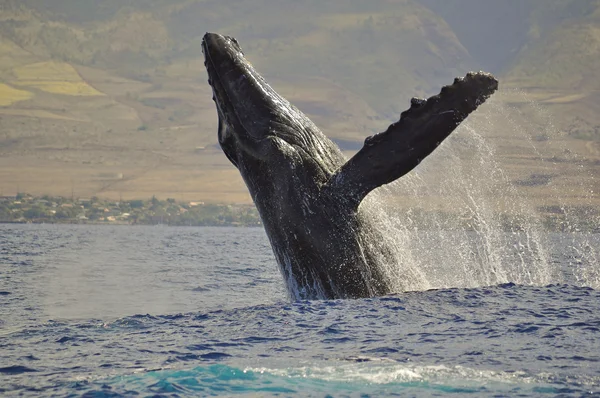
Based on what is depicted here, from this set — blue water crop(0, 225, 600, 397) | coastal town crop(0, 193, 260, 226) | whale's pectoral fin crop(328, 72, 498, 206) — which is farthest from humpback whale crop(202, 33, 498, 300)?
coastal town crop(0, 193, 260, 226)

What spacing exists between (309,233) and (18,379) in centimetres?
357

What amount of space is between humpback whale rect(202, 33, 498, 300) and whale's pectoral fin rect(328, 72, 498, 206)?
0.03ft

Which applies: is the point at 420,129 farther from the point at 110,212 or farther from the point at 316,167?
the point at 110,212

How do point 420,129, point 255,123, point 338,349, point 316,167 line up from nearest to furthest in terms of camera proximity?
point 338,349 → point 420,129 → point 316,167 → point 255,123

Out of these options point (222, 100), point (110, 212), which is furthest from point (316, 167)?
point (110, 212)

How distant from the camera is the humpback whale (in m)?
9.61

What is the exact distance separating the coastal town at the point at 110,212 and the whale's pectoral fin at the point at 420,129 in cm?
16645

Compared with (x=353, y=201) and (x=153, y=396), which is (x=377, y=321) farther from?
(x=153, y=396)

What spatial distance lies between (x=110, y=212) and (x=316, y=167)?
17883 cm

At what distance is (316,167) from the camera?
415 inches

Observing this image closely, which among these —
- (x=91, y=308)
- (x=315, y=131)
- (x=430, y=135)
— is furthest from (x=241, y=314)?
(x=91, y=308)

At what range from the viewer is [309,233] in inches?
404

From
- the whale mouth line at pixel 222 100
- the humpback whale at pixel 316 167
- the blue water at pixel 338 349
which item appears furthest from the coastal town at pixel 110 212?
the humpback whale at pixel 316 167

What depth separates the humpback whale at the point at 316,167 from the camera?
961cm
